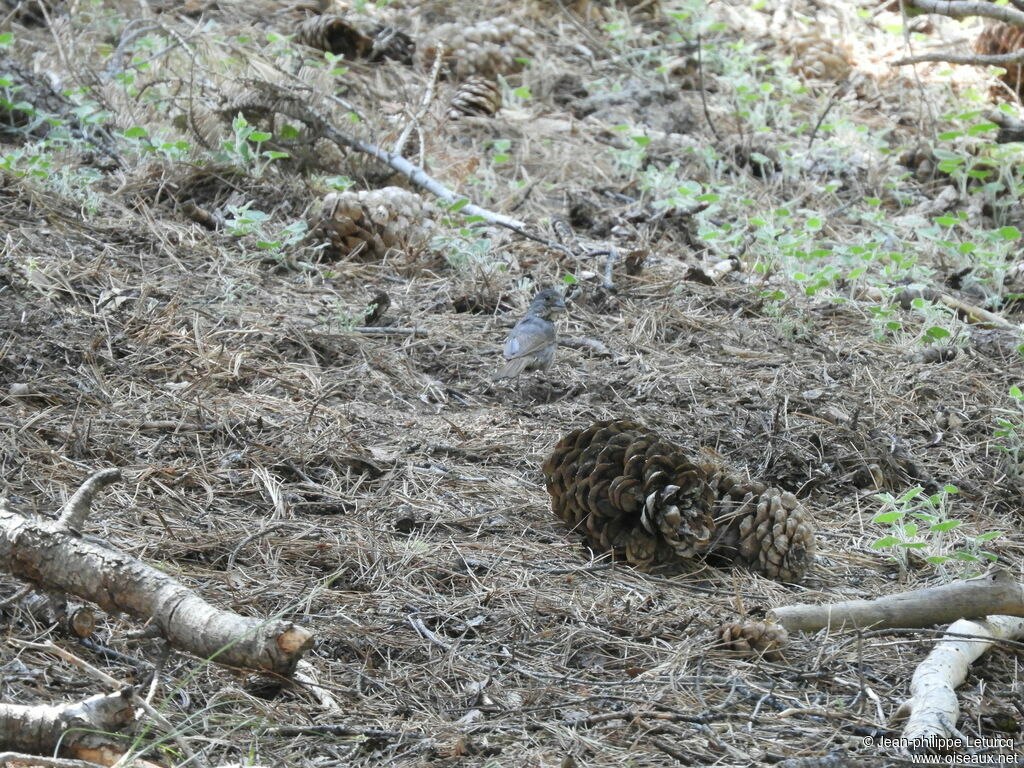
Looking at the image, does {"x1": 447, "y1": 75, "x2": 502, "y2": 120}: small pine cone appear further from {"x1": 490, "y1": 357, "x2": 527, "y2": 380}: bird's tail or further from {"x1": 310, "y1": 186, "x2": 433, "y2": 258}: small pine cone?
{"x1": 490, "y1": 357, "x2": 527, "y2": 380}: bird's tail

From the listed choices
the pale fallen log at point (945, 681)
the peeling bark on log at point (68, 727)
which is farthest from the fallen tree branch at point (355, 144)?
the peeling bark on log at point (68, 727)

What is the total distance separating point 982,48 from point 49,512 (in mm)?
7176

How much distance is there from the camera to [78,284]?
402 centimetres

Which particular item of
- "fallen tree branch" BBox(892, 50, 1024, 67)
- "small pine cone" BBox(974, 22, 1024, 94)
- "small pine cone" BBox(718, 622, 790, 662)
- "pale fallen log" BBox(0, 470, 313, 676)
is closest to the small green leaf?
"small pine cone" BBox(718, 622, 790, 662)

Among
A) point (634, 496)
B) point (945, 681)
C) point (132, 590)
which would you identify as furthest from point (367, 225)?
point (945, 681)

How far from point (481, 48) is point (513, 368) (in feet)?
13.7

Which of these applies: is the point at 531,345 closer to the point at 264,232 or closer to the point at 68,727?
the point at 264,232

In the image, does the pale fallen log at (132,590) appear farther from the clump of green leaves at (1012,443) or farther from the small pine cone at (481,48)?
the small pine cone at (481,48)

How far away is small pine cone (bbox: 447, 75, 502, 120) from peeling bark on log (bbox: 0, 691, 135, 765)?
559 cm

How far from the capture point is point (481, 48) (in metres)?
7.41

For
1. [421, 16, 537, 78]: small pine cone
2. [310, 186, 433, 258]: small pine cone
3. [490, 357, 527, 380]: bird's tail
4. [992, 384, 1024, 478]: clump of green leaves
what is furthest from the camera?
[421, 16, 537, 78]: small pine cone

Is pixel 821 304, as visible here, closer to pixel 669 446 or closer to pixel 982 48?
pixel 669 446

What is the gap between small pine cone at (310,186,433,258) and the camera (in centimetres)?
495

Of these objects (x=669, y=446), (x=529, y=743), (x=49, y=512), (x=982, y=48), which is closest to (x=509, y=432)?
(x=669, y=446)
